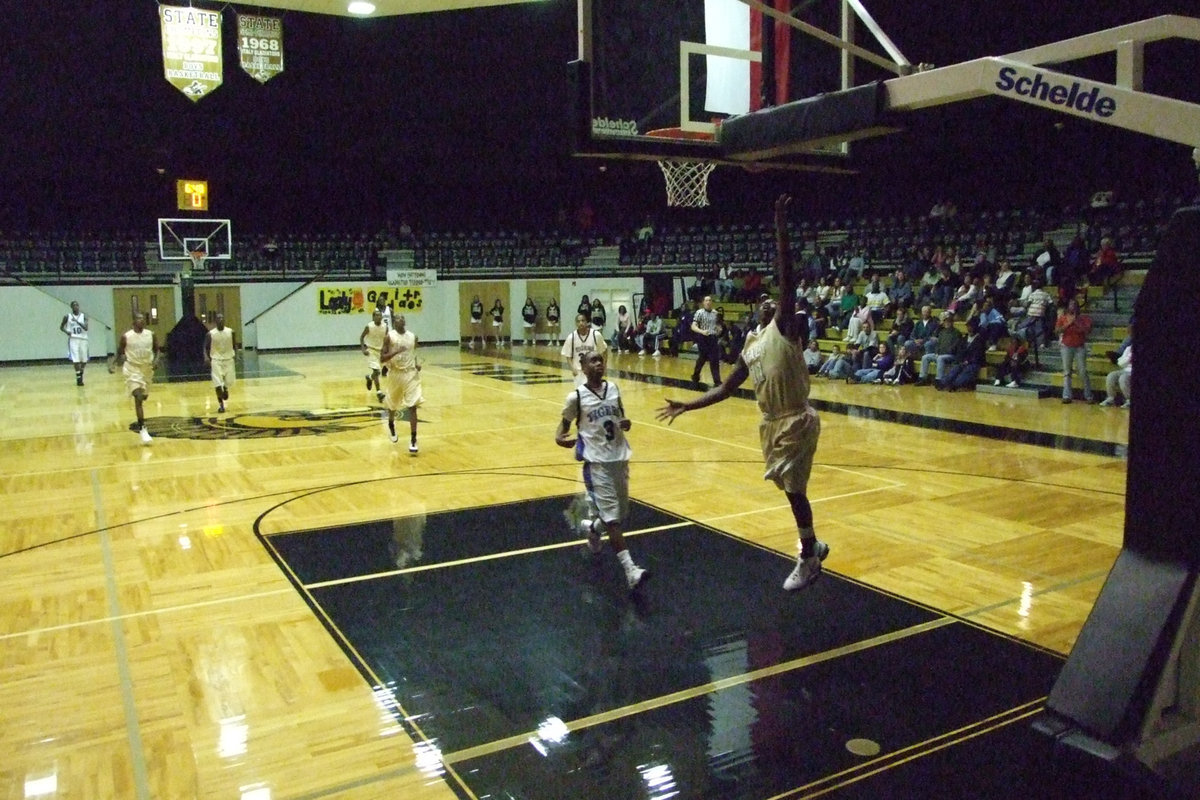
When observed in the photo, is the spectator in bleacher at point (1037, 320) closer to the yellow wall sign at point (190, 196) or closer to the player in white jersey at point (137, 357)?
the player in white jersey at point (137, 357)

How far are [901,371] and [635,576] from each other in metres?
13.2

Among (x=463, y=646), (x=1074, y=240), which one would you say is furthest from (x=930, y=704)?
(x=1074, y=240)

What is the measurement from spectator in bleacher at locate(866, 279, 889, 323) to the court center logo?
32.4ft

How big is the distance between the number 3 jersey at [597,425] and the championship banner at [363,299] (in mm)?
24682

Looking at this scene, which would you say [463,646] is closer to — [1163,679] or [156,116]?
[1163,679]

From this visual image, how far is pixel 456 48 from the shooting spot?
88.1 feet

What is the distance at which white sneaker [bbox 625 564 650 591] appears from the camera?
626 centimetres

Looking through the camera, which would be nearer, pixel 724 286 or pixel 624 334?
pixel 724 286

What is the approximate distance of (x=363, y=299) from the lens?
1197 inches

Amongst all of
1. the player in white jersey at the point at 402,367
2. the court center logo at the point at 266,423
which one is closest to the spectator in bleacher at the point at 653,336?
the court center logo at the point at 266,423

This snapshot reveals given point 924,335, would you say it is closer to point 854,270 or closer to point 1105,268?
point 1105,268

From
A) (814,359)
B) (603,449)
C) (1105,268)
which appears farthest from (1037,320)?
(603,449)

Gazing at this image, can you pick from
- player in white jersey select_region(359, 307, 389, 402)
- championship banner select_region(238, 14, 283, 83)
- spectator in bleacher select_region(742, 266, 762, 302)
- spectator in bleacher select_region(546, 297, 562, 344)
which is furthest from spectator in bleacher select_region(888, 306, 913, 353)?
spectator in bleacher select_region(546, 297, 562, 344)

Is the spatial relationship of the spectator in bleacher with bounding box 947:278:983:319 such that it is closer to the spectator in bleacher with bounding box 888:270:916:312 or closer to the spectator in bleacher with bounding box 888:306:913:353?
the spectator in bleacher with bounding box 888:306:913:353
